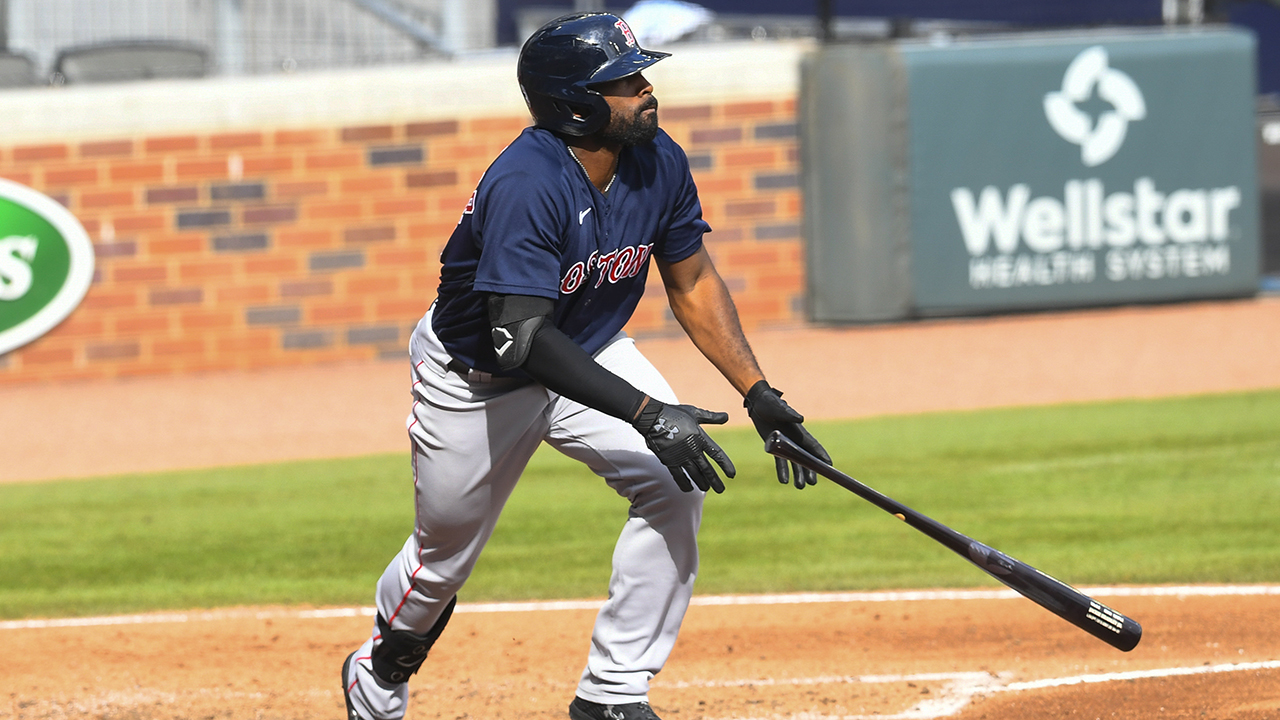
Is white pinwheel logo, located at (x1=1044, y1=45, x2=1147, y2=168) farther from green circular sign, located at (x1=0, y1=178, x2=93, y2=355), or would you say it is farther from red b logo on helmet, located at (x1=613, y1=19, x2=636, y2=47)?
red b logo on helmet, located at (x1=613, y1=19, x2=636, y2=47)

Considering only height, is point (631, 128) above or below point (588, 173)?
above

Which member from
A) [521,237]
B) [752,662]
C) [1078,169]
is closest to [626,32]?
[521,237]

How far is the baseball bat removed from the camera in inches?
145

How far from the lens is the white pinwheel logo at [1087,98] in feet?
41.7

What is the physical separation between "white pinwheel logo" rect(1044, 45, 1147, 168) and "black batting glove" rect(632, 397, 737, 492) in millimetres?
9973

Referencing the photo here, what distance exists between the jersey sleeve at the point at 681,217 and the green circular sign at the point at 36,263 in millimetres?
9537

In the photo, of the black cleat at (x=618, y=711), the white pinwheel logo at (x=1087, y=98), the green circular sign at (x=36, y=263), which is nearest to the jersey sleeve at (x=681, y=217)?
the black cleat at (x=618, y=711)

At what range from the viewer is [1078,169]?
12.7 m

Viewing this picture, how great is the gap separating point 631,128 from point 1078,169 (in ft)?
32.2

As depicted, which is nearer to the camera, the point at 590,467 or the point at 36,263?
the point at 590,467

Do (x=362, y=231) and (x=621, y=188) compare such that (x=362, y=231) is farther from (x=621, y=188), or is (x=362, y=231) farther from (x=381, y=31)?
(x=621, y=188)

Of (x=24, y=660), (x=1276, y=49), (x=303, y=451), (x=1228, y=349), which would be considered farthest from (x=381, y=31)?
(x=1276, y=49)

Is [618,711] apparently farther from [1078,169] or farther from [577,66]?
[1078,169]

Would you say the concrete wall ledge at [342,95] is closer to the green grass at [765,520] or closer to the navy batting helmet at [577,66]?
the green grass at [765,520]
